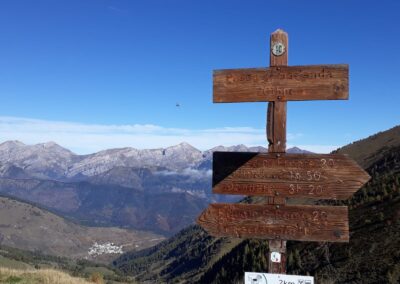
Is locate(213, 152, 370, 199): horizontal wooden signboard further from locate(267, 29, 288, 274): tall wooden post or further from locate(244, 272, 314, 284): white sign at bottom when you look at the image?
locate(244, 272, 314, 284): white sign at bottom

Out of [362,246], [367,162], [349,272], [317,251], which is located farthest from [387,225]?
[367,162]

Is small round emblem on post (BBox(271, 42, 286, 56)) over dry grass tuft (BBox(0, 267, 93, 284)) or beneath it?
over

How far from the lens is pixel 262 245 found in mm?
94750

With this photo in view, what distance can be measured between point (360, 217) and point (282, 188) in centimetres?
5581

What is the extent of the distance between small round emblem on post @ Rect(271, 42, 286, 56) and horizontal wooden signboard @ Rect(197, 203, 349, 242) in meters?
2.69

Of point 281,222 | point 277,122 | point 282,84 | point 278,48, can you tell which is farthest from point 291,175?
point 278,48

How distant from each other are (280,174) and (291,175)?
189mm

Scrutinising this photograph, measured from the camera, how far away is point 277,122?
24.8 feet

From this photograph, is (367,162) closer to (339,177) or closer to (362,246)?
(362,246)

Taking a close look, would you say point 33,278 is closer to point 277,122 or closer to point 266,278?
point 266,278

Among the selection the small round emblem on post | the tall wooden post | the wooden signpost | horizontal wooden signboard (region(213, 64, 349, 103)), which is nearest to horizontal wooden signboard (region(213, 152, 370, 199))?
the wooden signpost

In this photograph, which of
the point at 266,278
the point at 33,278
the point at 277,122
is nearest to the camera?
the point at 266,278

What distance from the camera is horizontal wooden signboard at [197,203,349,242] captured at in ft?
23.9

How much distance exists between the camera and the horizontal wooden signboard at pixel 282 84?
291 inches
